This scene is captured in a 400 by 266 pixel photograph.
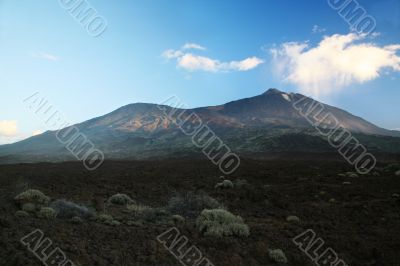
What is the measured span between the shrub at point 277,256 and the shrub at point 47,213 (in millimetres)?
6730

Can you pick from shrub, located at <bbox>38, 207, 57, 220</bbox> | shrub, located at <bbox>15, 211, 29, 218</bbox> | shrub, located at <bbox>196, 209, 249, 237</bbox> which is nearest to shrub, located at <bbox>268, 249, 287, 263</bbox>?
shrub, located at <bbox>196, 209, 249, 237</bbox>

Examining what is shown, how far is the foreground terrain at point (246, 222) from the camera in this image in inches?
355

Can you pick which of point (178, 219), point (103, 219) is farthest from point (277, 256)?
point (103, 219)

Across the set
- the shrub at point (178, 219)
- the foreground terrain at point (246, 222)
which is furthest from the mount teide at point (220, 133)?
the shrub at point (178, 219)

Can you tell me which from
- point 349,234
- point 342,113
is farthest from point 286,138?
point 342,113

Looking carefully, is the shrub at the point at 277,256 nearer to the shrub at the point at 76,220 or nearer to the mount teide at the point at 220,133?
the shrub at the point at 76,220

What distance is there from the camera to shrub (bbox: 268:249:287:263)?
9273 millimetres

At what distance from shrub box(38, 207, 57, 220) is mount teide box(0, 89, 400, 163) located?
177ft

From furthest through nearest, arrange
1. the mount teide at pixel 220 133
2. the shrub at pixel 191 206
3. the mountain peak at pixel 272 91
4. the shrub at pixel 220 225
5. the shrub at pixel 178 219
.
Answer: the mountain peak at pixel 272 91 → the mount teide at pixel 220 133 → the shrub at pixel 191 206 → the shrub at pixel 178 219 → the shrub at pixel 220 225

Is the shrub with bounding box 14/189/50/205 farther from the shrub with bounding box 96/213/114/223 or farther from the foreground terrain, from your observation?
the shrub with bounding box 96/213/114/223

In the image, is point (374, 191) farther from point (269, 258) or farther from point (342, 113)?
point (342, 113)

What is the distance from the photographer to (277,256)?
30.6 feet

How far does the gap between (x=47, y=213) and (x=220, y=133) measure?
92.1 meters

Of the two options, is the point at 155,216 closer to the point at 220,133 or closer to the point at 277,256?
the point at 277,256
